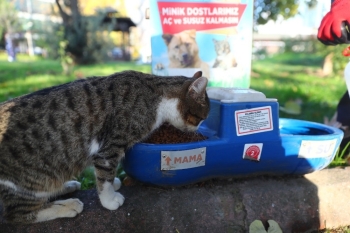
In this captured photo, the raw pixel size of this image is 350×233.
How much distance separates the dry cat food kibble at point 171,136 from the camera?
173 centimetres

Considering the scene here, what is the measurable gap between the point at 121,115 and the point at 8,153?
54 centimetres

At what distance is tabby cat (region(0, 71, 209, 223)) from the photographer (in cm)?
147

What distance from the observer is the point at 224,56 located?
2432mm

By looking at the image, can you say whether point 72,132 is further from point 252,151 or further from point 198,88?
point 252,151

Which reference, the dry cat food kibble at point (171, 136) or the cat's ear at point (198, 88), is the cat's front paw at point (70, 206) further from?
the cat's ear at point (198, 88)

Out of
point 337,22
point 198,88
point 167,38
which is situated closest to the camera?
point 198,88

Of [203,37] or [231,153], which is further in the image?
[203,37]

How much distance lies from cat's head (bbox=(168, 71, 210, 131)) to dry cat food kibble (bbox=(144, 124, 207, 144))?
0.04 m

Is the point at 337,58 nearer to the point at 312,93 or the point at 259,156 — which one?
the point at 312,93

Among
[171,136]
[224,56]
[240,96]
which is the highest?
[224,56]

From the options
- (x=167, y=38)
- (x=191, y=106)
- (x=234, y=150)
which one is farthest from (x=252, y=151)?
(x=167, y=38)

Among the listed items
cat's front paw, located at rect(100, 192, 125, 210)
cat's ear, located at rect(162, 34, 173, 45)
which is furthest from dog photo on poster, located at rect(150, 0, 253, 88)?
cat's front paw, located at rect(100, 192, 125, 210)

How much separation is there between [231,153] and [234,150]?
0.07 ft

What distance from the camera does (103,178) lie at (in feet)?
5.12
